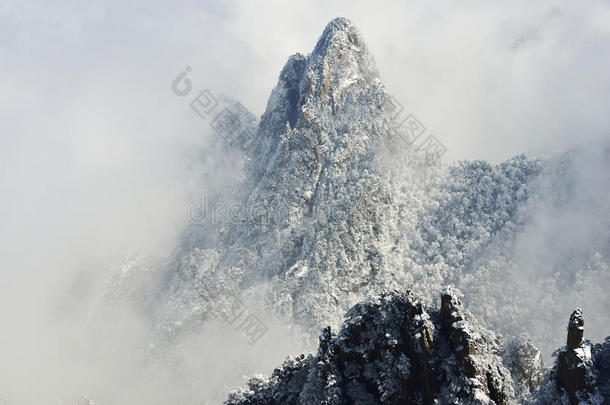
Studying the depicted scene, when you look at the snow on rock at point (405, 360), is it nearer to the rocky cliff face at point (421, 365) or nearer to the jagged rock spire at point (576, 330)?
the rocky cliff face at point (421, 365)

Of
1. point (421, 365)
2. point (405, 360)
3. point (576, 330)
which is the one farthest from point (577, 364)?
point (405, 360)

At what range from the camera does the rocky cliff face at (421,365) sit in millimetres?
58281

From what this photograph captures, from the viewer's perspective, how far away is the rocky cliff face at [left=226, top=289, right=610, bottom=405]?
5828 cm

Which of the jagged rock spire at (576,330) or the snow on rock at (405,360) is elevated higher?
the snow on rock at (405,360)

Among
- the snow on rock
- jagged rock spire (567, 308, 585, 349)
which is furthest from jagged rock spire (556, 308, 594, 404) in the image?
the snow on rock

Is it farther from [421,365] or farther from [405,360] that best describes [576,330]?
[405,360]

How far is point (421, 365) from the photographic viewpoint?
213 feet

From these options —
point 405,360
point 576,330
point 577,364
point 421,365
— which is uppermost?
point 405,360

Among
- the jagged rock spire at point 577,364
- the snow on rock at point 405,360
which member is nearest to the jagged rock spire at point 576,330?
the jagged rock spire at point 577,364

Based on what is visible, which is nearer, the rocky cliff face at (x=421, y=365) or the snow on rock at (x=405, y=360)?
the rocky cliff face at (x=421, y=365)

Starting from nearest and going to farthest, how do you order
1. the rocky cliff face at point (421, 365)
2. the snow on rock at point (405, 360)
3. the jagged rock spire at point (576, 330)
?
the jagged rock spire at point (576, 330) < the rocky cliff face at point (421, 365) < the snow on rock at point (405, 360)

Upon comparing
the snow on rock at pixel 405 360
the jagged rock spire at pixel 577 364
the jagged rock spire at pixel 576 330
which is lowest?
the jagged rock spire at pixel 577 364

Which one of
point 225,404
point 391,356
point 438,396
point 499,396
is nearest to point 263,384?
point 225,404

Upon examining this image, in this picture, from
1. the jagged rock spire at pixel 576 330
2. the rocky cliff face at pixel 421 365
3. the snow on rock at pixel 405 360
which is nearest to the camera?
the jagged rock spire at pixel 576 330
